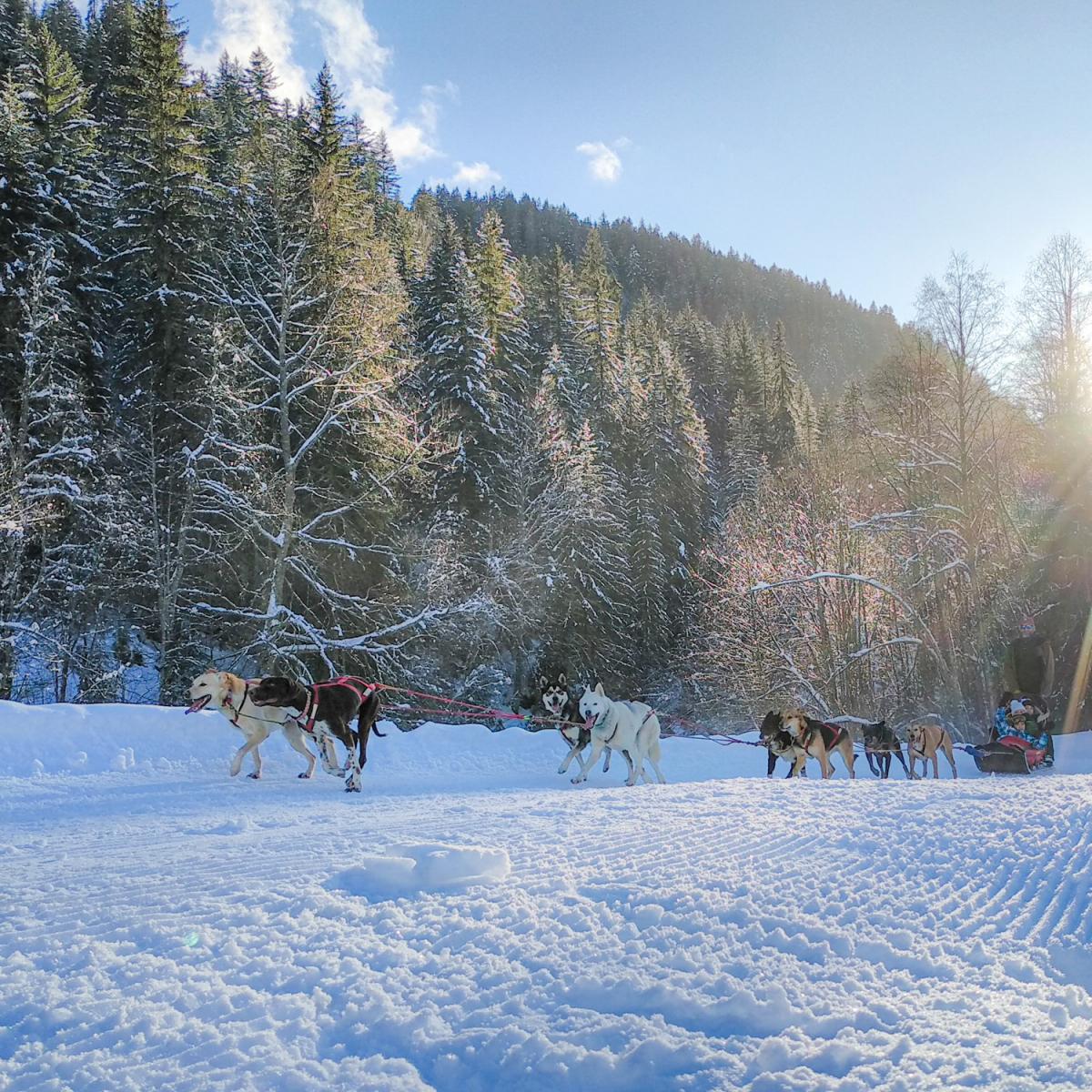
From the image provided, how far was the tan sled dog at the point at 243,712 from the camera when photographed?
8164 mm

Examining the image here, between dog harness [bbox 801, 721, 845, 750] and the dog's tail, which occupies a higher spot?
the dog's tail

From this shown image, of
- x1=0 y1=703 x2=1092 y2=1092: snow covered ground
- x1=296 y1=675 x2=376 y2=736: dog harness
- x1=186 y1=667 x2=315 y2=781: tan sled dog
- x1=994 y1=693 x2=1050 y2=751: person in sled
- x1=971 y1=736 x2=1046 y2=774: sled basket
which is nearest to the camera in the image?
x1=0 y1=703 x2=1092 y2=1092: snow covered ground

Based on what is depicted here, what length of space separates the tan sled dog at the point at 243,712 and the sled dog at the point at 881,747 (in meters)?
9.05

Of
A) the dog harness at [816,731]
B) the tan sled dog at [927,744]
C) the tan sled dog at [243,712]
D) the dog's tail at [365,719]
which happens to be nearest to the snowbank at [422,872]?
the dog's tail at [365,719]

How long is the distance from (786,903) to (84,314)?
2049cm

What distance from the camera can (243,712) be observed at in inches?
335

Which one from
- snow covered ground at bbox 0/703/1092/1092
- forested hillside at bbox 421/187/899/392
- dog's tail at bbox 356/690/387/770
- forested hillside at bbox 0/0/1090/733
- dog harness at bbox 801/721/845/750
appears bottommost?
dog harness at bbox 801/721/845/750

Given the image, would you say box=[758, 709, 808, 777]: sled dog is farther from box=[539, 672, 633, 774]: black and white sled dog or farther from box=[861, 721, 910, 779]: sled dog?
box=[861, 721, 910, 779]: sled dog

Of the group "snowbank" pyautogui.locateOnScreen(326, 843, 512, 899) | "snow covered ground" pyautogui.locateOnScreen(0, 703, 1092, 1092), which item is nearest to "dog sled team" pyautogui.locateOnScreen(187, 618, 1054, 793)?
"snow covered ground" pyautogui.locateOnScreen(0, 703, 1092, 1092)

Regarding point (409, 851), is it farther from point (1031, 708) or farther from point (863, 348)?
point (863, 348)

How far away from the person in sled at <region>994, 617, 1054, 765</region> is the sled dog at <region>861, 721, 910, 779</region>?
5.19 feet

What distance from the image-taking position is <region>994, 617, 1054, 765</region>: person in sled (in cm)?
1226

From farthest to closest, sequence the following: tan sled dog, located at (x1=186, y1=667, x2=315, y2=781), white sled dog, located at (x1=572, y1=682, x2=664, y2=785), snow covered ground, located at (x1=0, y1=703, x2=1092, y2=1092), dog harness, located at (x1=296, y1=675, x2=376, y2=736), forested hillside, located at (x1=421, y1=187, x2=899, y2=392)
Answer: forested hillside, located at (x1=421, y1=187, x2=899, y2=392) < white sled dog, located at (x1=572, y1=682, x2=664, y2=785) < dog harness, located at (x1=296, y1=675, x2=376, y2=736) < tan sled dog, located at (x1=186, y1=667, x2=315, y2=781) < snow covered ground, located at (x1=0, y1=703, x2=1092, y2=1092)

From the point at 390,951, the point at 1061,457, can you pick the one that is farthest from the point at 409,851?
the point at 1061,457
